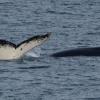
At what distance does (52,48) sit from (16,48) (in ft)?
8.49

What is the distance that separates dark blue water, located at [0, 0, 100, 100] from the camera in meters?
26.9

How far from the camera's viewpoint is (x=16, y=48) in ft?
→ 102

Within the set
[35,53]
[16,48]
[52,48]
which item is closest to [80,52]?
[35,53]

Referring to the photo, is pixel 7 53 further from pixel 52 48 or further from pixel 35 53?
pixel 52 48


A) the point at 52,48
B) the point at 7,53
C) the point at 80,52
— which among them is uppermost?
the point at 7,53

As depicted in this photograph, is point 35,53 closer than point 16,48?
No

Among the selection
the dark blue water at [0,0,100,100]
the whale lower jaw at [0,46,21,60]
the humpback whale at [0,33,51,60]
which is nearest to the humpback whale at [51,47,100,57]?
the dark blue water at [0,0,100,100]

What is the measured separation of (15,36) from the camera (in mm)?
35875

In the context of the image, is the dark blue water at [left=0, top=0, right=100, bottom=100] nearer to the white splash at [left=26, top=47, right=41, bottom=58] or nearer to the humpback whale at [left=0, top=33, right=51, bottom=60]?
the white splash at [left=26, top=47, right=41, bottom=58]

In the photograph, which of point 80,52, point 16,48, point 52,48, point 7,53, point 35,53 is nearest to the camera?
point 7,53

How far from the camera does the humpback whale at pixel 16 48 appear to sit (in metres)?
30.9

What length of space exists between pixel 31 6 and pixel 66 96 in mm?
20309

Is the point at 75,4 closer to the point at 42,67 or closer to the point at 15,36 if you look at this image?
the point at 15,36

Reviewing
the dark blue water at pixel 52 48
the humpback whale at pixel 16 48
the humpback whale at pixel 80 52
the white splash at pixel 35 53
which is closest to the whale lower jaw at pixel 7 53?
the humpback whale at pixel 16 48
